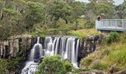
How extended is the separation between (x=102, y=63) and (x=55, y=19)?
26587 millimetres

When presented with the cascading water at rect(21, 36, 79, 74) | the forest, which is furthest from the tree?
the cascading water at rect(21, 36, 79, 74)

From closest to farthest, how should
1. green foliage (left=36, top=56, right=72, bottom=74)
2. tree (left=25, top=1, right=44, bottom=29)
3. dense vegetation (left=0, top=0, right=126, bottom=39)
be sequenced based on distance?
green foliage (left=36, top=56, right=72, bottom=74) → dense vegetation (left=0, top=0, right=126, bottom=39) → tree (left=25, top=1, right=44, bottom=29)

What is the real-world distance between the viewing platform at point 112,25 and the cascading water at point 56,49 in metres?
7.98

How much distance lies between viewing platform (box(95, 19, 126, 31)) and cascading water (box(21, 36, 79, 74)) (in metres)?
7.98

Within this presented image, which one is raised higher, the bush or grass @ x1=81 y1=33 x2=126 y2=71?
grass @ x1=81 y1=33 x2=126 y2=71

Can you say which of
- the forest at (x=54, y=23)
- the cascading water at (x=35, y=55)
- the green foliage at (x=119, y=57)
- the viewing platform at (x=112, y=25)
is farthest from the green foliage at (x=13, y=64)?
the green foliage at (x=119, y=57)

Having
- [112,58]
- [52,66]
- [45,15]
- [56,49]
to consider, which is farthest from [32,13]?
[112,58]

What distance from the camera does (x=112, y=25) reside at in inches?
674

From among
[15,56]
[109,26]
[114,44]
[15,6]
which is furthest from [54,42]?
[114,44]

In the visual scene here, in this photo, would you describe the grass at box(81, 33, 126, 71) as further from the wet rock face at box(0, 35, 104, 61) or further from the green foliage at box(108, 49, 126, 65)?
the wet rock face at box(0, 35, 104, 61)

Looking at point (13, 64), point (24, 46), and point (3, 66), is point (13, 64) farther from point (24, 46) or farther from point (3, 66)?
point (24, 46)

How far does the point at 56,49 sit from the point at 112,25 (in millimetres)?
10458

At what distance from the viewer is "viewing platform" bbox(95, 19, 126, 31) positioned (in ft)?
51.7

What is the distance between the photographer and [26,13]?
2942 cm
